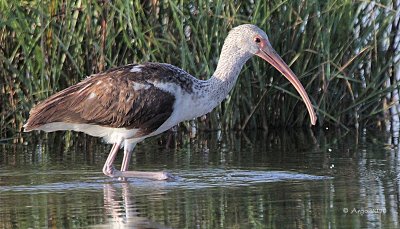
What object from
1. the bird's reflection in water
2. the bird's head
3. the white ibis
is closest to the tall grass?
the bird's head

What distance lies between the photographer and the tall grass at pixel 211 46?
13.2m

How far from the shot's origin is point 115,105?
1134cm

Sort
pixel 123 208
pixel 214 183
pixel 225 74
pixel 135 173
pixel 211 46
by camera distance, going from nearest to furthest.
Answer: pixel 123 208, pixel 214 183, pixel 135 173, pixel 225 74, pixel 211 46

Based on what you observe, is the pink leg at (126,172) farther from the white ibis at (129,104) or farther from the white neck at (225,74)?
the white neck at (225,74)

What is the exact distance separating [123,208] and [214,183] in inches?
59.4

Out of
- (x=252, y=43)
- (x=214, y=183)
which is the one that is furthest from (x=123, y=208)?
(x=252, y=43)

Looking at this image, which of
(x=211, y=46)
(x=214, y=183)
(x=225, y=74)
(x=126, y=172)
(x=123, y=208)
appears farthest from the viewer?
(x=211, y=46)

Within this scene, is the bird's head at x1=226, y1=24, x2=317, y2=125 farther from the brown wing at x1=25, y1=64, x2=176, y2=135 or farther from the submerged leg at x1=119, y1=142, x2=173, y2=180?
the submerged leg at x1=119, y1=142, x2=173, y2=180

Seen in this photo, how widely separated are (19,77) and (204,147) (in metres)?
2.16

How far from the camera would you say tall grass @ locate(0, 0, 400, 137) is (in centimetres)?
1323

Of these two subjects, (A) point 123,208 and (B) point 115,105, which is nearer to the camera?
(A) point 123,208

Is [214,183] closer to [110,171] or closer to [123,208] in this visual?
[110,171]

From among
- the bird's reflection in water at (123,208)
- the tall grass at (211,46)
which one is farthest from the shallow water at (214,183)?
the tall grass at (211,46)

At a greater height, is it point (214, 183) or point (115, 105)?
point (115, 105)
